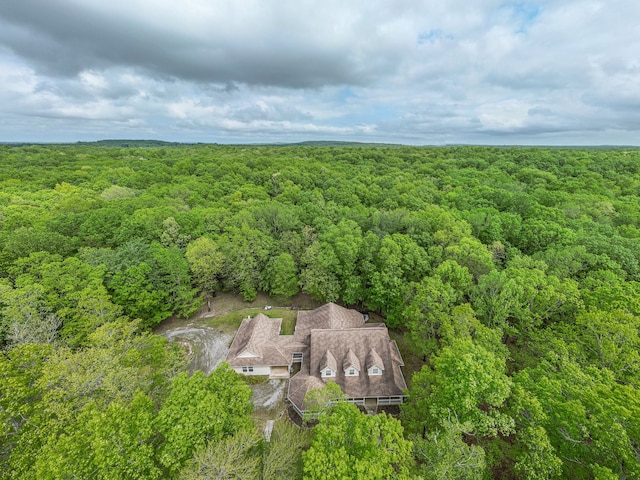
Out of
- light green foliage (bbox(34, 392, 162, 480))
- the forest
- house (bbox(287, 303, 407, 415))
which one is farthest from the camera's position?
house (bbox(287, 303, 407, 415))

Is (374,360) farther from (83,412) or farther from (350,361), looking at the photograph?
(83,412)

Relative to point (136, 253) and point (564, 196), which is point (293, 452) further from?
point (564, 196)

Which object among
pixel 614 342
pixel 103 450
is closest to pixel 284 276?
pixel 103 450

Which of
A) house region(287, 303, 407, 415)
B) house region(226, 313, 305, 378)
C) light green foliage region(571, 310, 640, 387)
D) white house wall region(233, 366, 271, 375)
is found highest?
light green foliage region(571, 310, 640, 387)

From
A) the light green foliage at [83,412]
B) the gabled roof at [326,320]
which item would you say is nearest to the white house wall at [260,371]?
the gabled roof at [326,320]

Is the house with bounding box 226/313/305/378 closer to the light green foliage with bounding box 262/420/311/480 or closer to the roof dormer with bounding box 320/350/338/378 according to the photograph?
the roof dormer with bounding box 320/350/338/378

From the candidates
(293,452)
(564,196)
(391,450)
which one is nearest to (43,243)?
(293,452)

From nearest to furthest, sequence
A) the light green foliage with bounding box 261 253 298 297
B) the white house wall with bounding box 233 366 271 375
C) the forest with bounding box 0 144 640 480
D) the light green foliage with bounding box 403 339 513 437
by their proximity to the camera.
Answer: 1. the forest with bounding box 0 144 640 480
2. the light green foliage with bounding box 403 339 513 437
3. the white house wall with bounding box 233 366 271 375
4. the light green foliage with bounding box 261 253 298 297

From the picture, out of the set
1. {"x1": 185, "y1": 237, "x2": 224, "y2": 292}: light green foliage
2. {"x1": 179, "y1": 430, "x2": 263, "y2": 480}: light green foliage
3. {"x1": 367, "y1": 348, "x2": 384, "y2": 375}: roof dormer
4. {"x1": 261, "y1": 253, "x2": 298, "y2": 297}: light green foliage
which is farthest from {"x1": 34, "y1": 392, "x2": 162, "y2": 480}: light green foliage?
{"x1": 261, "y1": 253, "x2": 298, "y2": 297}: light green foliage
